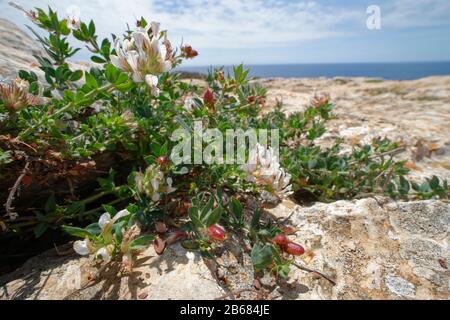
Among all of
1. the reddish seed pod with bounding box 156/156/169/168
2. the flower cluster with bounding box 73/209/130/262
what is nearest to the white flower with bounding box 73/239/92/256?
the flower cluster with bounding box 73/209/130/262

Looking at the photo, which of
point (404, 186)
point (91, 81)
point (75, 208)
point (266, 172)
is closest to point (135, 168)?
point (75, 208)

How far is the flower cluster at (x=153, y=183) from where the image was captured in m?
1.38

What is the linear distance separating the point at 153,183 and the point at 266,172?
0.56 meters

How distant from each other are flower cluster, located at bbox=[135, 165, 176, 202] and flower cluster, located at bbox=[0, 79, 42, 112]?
0.68 metres

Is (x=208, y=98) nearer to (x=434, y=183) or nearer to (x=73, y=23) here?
(x=73, y=23)

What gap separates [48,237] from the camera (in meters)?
1.65

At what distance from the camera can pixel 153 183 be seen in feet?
4.45

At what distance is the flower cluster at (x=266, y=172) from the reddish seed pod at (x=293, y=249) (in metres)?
0.28

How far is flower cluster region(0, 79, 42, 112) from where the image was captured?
1.38 metres

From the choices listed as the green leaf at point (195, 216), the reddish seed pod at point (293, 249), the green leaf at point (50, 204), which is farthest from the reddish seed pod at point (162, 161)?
the reddish seed pod at point (293, 249)

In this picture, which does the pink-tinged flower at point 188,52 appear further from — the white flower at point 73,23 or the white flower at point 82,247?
the white flower at point 82,247

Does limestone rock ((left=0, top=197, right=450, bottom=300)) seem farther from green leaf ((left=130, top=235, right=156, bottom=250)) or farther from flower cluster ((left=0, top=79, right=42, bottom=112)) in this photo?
flower cluster ((left=0, top=79, right=42, bottom=112))

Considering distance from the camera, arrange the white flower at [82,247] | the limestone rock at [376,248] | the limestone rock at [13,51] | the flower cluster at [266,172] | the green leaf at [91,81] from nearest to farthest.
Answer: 1. the white flower at [82,247]
2. the limestone rock at [376,248]
3. the green leaf at [91,81]
4. the flower cluster at [266,172]
5. the limestone rock at [13,51]
